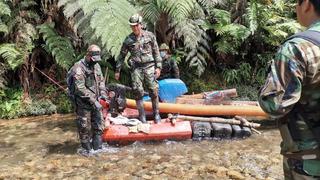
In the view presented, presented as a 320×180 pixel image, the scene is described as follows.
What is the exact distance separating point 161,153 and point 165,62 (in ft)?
7.77

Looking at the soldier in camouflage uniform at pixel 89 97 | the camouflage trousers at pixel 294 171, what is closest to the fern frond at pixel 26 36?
the soldier in camouflage uniform at pixel 89 97

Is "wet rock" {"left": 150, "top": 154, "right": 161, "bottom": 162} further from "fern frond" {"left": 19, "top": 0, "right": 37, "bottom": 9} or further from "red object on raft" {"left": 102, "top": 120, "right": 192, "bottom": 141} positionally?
"fern frond" {"left": 19, "top": 0, "right": 37, "bottom": 9}

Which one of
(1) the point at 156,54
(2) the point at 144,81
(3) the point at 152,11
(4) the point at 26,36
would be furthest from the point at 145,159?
(4) the point at 26,36

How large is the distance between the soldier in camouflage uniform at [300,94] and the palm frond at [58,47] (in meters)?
7.52

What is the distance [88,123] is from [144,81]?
4.32ft

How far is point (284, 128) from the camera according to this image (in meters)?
2.01

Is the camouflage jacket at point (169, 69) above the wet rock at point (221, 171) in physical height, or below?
above

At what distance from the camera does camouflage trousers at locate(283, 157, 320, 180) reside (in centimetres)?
198

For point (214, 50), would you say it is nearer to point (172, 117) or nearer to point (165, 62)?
point (165, 62)

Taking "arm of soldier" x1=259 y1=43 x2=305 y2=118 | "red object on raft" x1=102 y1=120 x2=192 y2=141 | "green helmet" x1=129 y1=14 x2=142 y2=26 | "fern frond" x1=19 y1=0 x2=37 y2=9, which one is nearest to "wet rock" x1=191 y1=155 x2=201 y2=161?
"red object on raft" x1=102 y1=120 x2=192 y2=141

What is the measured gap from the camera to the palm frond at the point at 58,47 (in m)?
9.09

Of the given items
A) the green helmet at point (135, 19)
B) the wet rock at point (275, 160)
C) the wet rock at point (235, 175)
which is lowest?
the wet rock at point (235, 175)

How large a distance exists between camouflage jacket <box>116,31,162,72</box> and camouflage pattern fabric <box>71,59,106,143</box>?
2.71ft

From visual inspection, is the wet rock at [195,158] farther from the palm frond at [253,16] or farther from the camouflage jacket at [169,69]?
the palm frond at [253,16]
